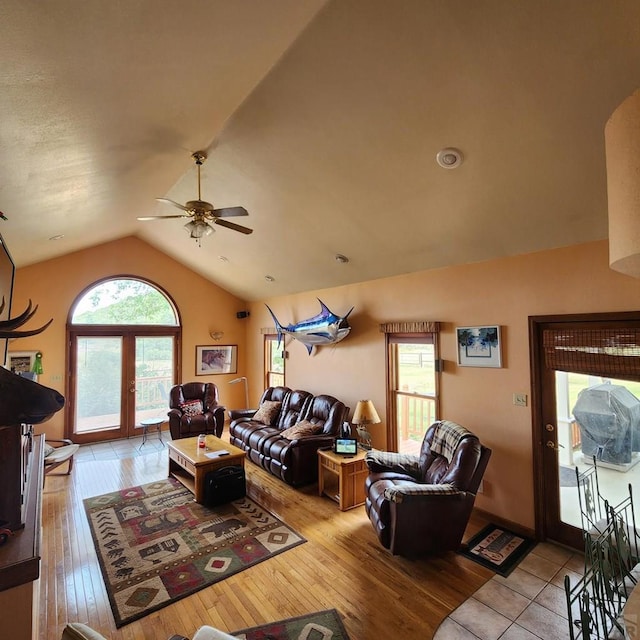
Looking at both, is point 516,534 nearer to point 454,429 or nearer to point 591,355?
point 454,429

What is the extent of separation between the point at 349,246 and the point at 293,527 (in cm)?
314

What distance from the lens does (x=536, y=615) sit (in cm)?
239

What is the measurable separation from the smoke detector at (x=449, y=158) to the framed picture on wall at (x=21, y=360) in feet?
21.4

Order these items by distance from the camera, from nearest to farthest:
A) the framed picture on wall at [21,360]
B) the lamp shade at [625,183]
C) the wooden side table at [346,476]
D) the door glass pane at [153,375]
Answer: the lamp shade at [625,183]
the wooden side table at [346,476]
the framed picture on wall at [21,360]
the door glass pane at [153,375]

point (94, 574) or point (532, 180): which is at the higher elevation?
point (532, 180)

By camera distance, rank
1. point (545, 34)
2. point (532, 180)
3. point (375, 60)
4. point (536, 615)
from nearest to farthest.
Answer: point (545, 34) < point (375, 60) < point (536, 615) < point (532, 180)

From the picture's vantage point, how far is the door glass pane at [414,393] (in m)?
4.25

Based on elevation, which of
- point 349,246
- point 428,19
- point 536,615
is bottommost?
point 536,615

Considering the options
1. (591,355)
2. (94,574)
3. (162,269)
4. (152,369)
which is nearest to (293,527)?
(94,574)

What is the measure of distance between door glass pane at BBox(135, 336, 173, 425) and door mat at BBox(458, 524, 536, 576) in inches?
232

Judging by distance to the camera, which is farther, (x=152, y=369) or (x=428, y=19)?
(x=152, y=369)

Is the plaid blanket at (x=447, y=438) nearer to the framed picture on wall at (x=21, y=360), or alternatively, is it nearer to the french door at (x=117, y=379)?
the french door at (x=117, y=379)

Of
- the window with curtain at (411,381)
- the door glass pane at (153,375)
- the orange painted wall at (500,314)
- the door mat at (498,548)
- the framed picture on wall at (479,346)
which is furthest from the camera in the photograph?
the door glass pane at (153,375)

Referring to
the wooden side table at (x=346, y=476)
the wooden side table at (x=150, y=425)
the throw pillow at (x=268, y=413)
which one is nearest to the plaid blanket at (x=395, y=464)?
the wooden side table at (x=346, y=476)
